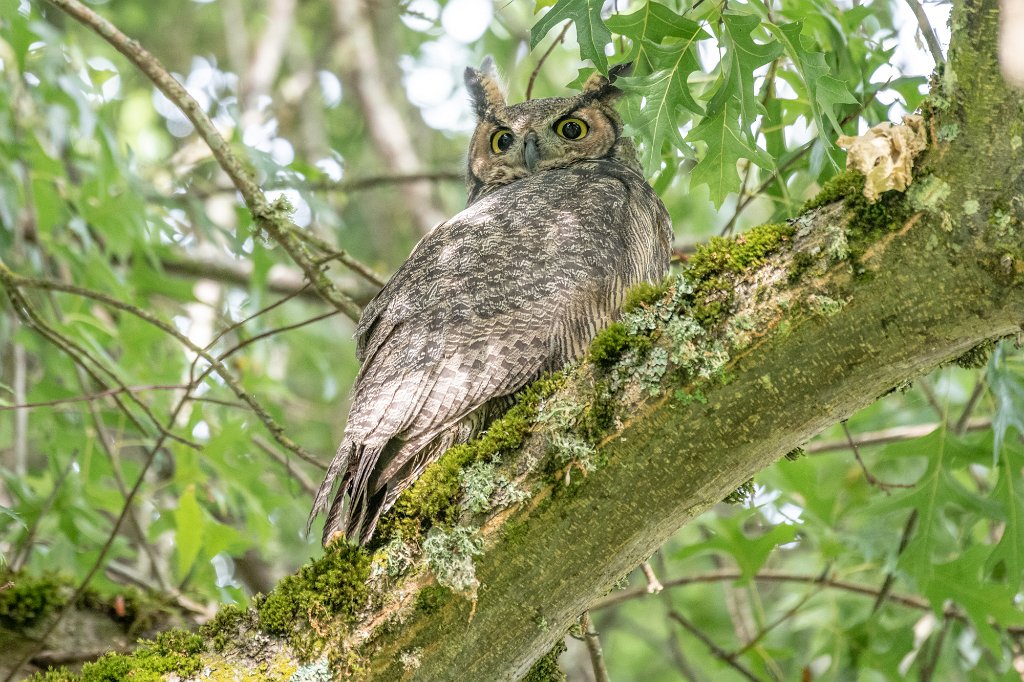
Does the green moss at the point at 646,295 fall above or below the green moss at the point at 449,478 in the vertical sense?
above

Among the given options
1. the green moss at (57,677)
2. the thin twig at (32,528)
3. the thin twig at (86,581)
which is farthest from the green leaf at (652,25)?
the thin twig at (32,528)

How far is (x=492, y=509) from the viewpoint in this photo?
2.26m

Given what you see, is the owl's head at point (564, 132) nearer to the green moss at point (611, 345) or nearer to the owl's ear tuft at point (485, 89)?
the owl's ear tuft at point (485, 89)

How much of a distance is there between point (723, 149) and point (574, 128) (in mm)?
1344

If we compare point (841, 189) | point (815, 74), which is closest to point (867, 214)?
point (841, 189)

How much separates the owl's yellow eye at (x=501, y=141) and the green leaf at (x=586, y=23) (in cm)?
155

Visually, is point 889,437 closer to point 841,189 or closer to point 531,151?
point 531,151

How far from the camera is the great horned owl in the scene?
2693mm

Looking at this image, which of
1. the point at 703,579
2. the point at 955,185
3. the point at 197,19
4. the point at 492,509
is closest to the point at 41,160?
the point at 492,509

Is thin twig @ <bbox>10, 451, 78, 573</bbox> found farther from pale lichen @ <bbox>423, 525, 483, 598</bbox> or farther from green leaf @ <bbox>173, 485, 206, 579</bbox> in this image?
pale lichen @ <bbox>423, 525, 483, 598</bbox>

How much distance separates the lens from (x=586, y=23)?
2568 mm

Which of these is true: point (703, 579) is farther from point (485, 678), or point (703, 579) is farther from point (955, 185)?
point (955, 185)

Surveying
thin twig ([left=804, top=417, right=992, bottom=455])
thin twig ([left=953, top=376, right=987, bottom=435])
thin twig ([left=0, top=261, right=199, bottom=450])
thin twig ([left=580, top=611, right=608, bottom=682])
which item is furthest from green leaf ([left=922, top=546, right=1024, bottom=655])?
thin twig ([left=0, top=261, right=199, bottom=450])

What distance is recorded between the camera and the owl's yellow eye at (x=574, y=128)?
4004 mm
